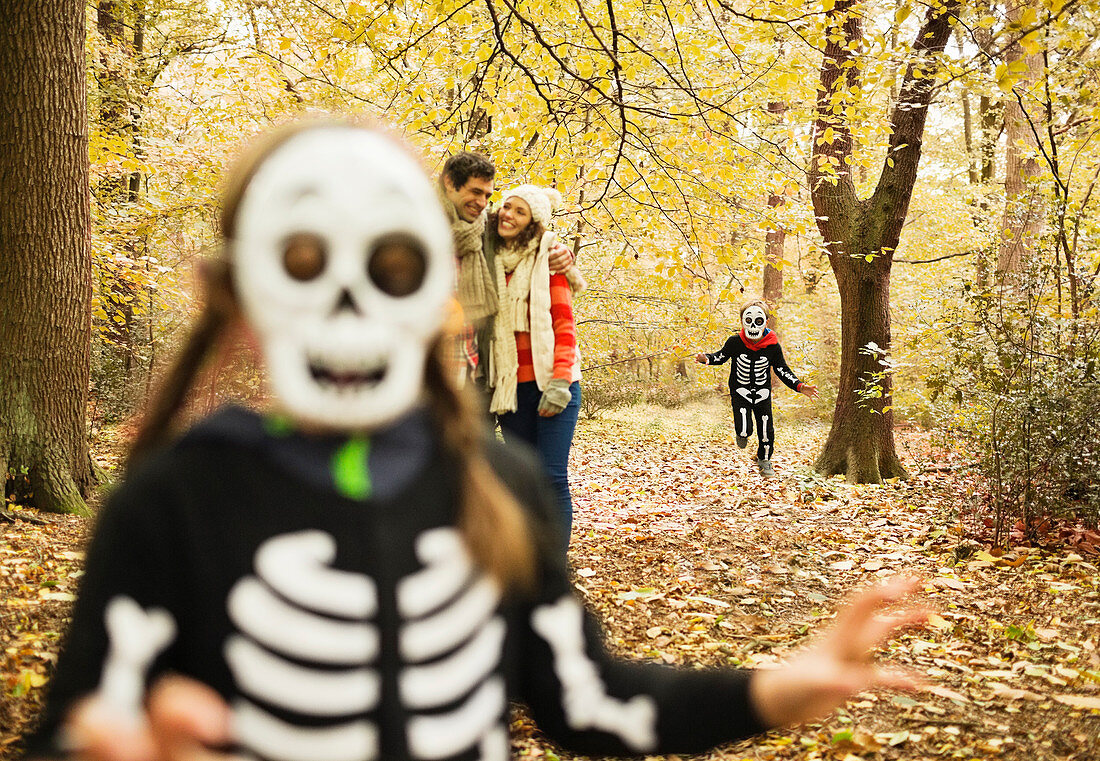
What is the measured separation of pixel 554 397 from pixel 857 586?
2759 mm

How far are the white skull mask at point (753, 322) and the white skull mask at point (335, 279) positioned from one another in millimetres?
9279

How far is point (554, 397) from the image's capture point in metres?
4.28

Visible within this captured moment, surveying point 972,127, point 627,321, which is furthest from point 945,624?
point 972,127

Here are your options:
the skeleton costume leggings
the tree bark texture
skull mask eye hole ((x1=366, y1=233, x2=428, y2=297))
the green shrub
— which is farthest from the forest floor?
skull mask eye hole ((x1=366, y1=233, x2=428, y2=297))

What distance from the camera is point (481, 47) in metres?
7.26

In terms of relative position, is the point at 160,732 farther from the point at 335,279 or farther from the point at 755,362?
the point at 755,362

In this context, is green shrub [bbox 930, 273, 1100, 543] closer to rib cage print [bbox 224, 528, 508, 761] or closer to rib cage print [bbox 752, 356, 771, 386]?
rib cage print [bbox 752, 356, 771, 386]

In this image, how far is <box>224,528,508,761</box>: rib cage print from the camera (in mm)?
974

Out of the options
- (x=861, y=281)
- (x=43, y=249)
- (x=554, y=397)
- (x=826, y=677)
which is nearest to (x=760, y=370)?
(x=861, y=281)

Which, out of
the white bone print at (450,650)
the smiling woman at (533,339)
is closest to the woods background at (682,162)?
the white bone print at (450,650)

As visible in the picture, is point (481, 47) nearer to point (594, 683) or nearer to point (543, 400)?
point (543, 400)

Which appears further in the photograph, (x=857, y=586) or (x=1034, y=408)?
(x=1034, y=408)

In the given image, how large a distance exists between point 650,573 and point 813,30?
14.4ft

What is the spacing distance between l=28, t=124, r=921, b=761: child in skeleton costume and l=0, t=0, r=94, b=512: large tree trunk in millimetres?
5525
